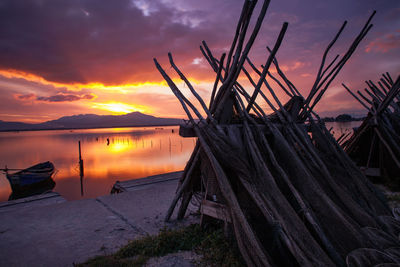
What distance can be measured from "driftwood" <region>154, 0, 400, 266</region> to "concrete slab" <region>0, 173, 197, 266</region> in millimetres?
1400

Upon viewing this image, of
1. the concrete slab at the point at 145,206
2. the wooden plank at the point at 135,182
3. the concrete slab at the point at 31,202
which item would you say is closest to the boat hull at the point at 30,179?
the concrete slab at the point at 31,202

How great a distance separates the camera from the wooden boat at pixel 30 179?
12.1 metres

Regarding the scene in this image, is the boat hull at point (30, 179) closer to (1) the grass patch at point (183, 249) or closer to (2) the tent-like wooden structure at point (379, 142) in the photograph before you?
(1) the grass patch at point (183, 249)

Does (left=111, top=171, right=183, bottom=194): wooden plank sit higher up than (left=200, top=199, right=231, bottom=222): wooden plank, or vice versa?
(left=200, top=199, right=231, bottom=222): wooden plank

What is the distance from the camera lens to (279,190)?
10.1 feet

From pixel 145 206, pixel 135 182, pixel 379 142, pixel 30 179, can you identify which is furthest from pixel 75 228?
pixel 30 179

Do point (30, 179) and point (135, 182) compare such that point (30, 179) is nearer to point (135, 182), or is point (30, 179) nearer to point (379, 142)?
point (135, 182)

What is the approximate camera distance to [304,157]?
3.98 m

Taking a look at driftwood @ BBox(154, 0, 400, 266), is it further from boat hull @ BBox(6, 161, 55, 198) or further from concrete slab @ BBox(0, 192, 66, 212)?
boat hull @ BBox(6, 161, 55, 198)

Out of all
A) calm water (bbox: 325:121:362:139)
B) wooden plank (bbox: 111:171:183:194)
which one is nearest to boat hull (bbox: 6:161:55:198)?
wooden plank (bbox: 111:171:183:194)

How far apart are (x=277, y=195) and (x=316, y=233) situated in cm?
65

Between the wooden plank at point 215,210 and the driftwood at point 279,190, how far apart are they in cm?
2

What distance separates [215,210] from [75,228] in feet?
10.3

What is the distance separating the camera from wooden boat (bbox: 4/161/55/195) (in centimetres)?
1208
